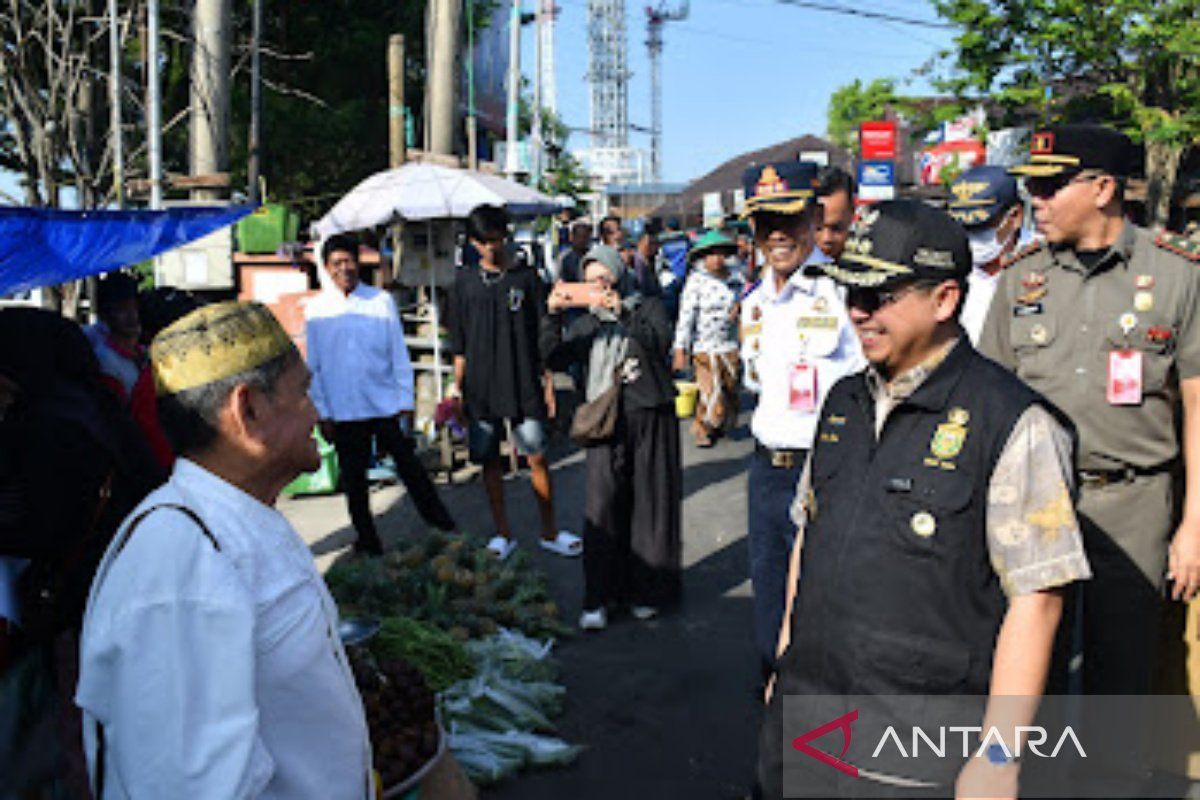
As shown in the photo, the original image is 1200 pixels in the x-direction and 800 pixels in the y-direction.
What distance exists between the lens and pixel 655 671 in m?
4.83

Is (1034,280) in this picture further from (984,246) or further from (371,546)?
(371,546)

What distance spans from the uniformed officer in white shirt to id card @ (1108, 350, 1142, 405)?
3.21ft

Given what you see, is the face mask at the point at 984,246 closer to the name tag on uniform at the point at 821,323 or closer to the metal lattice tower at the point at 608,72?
the name tag on uniform at the point at 821,323

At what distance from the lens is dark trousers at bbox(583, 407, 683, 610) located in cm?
531

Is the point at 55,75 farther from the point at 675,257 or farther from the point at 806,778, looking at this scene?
the point at 675,257

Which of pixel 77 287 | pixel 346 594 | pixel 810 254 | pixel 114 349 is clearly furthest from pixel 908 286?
pixel 77 287

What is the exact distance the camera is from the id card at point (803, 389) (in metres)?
3.76

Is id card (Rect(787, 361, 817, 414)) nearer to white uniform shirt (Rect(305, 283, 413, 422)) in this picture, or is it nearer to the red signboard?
white uniform shirt (Rect(305, 283, 413, 422))

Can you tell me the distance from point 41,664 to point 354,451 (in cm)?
346

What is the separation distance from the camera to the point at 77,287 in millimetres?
8250

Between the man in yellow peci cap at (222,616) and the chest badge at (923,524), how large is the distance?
1186 millimetres

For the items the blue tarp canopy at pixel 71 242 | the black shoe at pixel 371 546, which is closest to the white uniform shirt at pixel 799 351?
the blue tarp canopy at pixel 71 242

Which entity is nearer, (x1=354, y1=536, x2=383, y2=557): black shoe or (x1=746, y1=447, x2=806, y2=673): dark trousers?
(x1=746, y1=447, x2=806, y2=673): dark trousers

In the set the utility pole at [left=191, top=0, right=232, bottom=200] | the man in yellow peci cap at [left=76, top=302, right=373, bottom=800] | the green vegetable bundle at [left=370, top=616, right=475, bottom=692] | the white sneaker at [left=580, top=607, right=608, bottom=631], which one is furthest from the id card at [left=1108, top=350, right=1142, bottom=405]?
the utility pole at [left=191, top=0, right=232, bottom=200]
